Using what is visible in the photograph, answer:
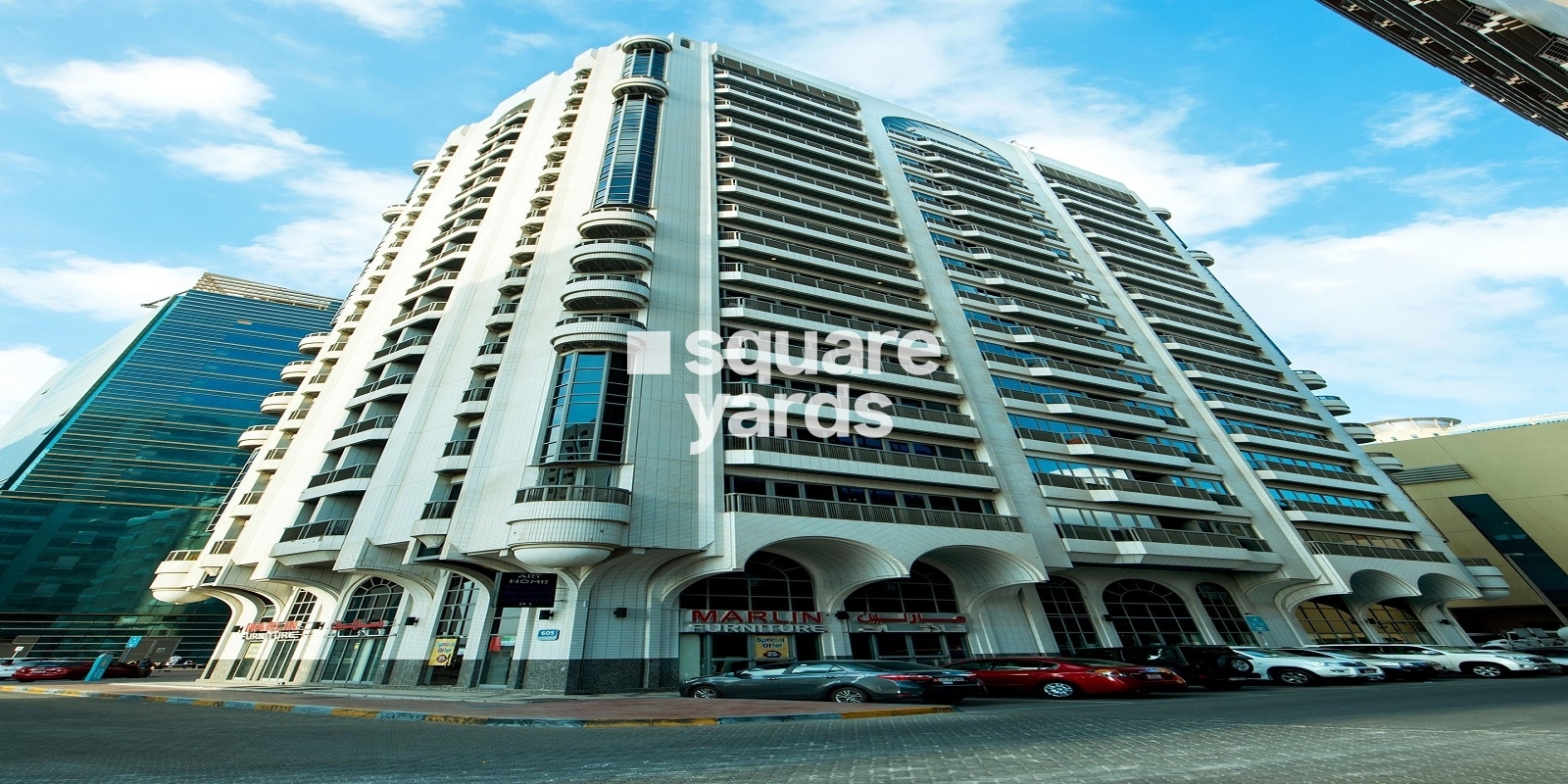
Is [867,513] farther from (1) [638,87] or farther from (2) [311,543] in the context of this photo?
(1) [638,87]

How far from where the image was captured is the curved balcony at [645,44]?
47.3 meters

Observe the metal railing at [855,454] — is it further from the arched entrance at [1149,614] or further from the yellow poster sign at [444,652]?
the yellow poster sign at [444,652]

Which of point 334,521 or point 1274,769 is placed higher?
point 334,521

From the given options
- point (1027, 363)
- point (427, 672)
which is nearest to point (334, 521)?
point (427, 672)

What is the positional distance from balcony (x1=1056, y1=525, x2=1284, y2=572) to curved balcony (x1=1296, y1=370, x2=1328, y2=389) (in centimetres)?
2643

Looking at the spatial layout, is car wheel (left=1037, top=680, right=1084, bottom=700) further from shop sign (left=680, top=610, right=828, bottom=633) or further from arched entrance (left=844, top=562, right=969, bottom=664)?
shop sign (left=680, top=610, right=828, bottom=633)

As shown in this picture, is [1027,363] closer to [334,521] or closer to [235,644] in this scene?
[334,521]

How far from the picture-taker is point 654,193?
36062mm

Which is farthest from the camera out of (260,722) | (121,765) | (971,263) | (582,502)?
(971,263)

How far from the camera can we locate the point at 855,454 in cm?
2875

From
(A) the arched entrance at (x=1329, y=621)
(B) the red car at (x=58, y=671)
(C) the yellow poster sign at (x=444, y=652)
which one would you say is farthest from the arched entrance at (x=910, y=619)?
(B) the red car at (x=58, y=671)

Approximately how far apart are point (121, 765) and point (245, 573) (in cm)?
3091

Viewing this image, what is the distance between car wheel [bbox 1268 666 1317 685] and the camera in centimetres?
2125

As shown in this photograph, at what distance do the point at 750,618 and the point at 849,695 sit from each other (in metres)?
10.8
